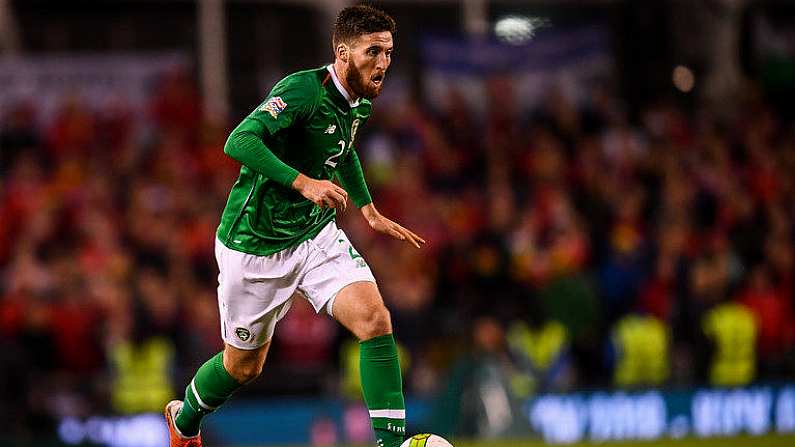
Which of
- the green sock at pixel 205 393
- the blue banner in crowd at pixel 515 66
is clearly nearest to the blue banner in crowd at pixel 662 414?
the blue banner in crowd at pixel 515 66

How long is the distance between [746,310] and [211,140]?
18.5 ft

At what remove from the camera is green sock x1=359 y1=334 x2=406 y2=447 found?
21.6 feet

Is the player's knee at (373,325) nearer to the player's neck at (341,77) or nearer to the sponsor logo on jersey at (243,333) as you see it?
the sponsor logo on jersey at (243,333)

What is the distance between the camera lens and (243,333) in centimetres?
703

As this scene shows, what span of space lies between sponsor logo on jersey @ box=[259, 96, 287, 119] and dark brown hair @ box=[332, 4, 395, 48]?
0.43m

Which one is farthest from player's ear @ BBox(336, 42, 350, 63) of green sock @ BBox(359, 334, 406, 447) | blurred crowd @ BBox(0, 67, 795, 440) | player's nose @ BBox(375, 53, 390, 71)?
blurred crowd @ BBox(0, 67, 795, 440)

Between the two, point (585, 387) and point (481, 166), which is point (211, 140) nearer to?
point (481, 166)

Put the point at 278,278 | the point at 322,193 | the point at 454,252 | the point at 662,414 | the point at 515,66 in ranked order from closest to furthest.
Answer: the point at 322,193 < the point at 278,278 < the point at 662,414 < the point at 454,252 < the point at 515,66

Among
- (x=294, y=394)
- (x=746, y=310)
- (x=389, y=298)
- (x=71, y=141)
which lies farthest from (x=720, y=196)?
(x=71, y=141)

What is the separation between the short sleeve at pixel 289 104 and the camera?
648cm

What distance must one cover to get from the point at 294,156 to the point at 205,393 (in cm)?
133

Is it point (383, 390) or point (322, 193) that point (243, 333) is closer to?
point (383, 390)

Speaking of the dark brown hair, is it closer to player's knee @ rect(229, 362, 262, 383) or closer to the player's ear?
the player's ear

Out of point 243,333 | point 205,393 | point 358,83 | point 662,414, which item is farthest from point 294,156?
point 662,414
